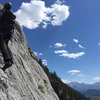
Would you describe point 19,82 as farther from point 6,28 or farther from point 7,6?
point 7,6

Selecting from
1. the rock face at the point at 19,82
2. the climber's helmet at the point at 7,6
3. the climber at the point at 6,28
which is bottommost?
the rock face at the point at 19,82

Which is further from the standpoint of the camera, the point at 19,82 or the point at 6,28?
the point at 19,82

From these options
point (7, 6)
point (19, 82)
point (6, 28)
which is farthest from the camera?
point (19, 82)

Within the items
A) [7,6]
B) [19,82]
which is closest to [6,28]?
[7,6]

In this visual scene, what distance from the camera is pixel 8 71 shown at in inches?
305

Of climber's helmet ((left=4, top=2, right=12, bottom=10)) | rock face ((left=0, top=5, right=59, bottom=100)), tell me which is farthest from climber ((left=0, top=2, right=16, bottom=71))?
rock face ((left=0, top=5, right=59, bottom=100))

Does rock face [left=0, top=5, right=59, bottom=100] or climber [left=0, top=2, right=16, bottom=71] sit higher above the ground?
climber [left=0, top=2, right=16, bottom=71]

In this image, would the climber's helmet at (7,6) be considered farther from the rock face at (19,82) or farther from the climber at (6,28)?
the rock face at (19,82)

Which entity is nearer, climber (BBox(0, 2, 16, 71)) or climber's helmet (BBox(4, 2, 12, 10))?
climber (BBox(0, 2, 16, 71))

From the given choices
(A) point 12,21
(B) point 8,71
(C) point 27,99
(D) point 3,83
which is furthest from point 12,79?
(A) point 12,21

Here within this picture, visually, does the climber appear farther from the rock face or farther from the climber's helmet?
the rock face

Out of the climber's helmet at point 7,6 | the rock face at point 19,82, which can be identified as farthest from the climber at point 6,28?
the rock face at point 19,82

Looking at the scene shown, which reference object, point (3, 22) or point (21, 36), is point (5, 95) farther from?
point (21, 36)

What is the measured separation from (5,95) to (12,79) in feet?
8.31
